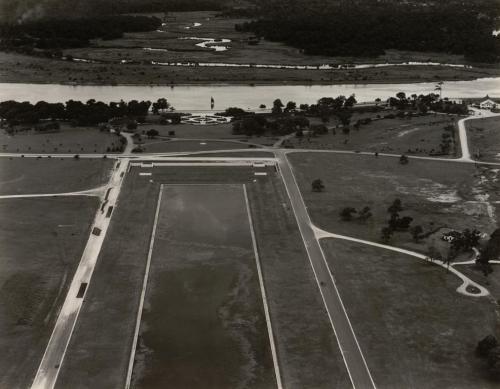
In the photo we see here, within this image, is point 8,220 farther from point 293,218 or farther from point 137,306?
point 293,218

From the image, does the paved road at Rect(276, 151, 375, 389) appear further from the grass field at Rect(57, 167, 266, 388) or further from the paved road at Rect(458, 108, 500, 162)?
the paved road at Rect(458, 108, 500, 162)

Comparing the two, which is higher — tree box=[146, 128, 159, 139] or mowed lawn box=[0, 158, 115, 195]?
tree box=[146, 128, 159, 139]

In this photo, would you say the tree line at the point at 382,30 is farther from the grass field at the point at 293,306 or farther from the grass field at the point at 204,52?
the grass field at the point at 293,306

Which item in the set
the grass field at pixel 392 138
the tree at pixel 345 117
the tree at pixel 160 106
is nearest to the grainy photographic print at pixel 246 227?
the tree at pixel 345 117

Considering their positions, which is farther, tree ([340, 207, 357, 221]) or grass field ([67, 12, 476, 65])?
grass field ([67, 12, 476, 65])

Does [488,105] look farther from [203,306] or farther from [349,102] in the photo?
[203,306]

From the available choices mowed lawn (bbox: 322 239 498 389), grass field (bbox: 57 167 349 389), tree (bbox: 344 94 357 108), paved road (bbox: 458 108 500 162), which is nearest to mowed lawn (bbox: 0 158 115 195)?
grass field (bbox: 57 167 349 389)
